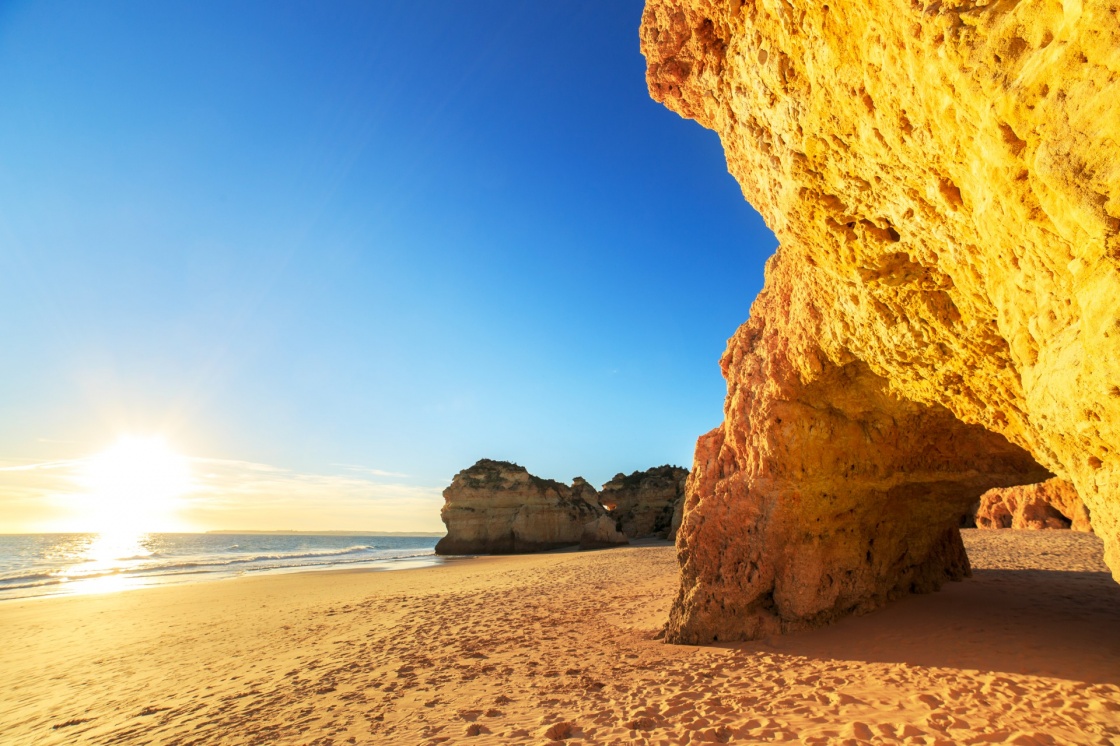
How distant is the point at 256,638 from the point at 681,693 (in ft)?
→ 31.2

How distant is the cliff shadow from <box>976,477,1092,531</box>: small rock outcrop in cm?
1721

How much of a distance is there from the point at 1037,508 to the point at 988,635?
24613 millimetres

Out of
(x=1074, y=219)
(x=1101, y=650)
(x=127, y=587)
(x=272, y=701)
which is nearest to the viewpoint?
(x=1074, y=219)

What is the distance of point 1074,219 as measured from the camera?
2584 millimetres

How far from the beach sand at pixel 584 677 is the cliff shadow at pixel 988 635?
0.04 metres

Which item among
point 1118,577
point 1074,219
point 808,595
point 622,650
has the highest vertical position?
point 1074,219

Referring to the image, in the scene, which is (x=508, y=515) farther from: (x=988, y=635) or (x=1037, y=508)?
(x=988, y=635)

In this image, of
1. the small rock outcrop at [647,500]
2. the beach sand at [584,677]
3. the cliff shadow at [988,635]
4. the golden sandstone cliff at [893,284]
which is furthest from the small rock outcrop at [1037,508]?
the small rock outcrop at [647,500]

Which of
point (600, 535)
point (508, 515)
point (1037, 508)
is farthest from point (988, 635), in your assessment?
point (508, 515)

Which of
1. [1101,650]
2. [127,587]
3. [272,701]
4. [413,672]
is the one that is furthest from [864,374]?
[127,587]

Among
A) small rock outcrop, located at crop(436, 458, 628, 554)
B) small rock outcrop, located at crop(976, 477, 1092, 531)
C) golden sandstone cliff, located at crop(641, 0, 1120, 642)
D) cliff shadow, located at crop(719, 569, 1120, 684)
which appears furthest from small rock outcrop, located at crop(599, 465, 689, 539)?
golden sandstone cliff, located at crop(641, 0, 1120, 642)

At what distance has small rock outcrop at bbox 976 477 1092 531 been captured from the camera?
22.9m

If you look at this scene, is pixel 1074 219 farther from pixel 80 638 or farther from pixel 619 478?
pixel 619 478

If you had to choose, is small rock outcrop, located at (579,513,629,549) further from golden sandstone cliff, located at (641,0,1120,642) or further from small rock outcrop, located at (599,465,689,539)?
golden sandstone cliff, located at (641,0,1120,642)
